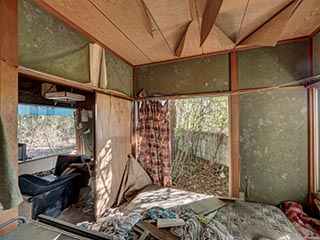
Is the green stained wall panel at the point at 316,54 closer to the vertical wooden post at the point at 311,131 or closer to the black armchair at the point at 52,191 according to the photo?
the vertical wooden post at the point at 311,131

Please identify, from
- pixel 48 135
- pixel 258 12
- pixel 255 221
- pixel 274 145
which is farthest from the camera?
pixel 48 135

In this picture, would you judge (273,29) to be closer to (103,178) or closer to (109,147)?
(109,147)

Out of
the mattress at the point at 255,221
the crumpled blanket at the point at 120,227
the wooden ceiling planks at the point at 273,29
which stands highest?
the wooden ceiling planks at the point at 273,29

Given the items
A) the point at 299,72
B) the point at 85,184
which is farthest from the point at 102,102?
the point at 299,72

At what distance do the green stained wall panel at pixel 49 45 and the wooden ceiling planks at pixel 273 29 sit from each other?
7.16ft

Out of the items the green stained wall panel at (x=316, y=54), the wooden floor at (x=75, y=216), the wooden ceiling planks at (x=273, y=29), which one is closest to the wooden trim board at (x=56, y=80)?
the wooden floor at (x=75, y=216)

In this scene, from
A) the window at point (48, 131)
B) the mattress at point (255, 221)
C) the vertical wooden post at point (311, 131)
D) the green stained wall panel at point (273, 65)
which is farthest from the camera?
the window at point (48, 131)

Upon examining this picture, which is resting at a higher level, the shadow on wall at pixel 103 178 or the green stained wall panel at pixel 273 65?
the green stained wall panel at pixel 273 65

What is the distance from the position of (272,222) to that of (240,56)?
2.40 meters

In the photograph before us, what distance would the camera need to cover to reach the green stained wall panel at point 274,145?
238 centimetres

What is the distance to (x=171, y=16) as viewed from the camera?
1.77 metres

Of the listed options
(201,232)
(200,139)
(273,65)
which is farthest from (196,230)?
(200,139)

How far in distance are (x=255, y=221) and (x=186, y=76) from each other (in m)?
2.41

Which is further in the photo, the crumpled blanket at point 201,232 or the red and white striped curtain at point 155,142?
the red and white striped curtain at point 155,142
